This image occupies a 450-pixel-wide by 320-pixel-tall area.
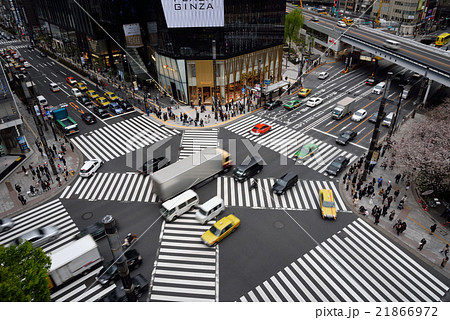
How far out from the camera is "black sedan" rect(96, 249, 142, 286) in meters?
20.0

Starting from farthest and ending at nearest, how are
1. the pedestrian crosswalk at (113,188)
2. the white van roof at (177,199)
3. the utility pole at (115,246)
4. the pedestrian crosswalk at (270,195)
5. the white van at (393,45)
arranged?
the white van at (393,45) < the pedestrian crosswalk at (113,188) < the pedestrian crosswalk at (270,195) < the white van roof at (177,199) < the utility pole at (115,246)

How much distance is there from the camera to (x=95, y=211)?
27094mm

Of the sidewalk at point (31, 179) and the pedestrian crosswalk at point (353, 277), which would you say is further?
the sidewalk at point (31, 179)

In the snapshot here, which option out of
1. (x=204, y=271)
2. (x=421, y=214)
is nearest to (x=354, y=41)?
(x=421, y=214)

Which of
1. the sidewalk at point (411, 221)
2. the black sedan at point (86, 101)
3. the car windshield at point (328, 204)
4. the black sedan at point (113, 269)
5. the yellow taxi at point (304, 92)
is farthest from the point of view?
the yellow taxi at point (304, 92)

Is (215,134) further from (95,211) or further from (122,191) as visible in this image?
(95,211)

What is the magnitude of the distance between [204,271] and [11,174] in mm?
26117

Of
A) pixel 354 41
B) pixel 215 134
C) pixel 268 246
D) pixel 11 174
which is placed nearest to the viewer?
pixel 268 246

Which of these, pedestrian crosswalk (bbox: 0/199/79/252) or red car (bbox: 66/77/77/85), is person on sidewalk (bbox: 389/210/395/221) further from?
red car (bbox: 66/77/77/85)

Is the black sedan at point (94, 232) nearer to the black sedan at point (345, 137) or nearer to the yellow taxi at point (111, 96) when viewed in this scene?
the black sedan at point (345, 137)

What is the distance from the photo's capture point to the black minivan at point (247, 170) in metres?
30.2

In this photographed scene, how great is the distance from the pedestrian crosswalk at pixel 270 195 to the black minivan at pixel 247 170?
0.61 m

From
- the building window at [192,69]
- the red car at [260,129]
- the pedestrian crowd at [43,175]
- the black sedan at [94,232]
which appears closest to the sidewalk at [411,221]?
the red car at [260,129]

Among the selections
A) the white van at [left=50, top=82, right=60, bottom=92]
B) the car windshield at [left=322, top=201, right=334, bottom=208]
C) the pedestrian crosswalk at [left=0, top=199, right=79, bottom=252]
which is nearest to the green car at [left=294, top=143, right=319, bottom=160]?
the car windshield at [left=322, top=201, right=334, bottom=208]
